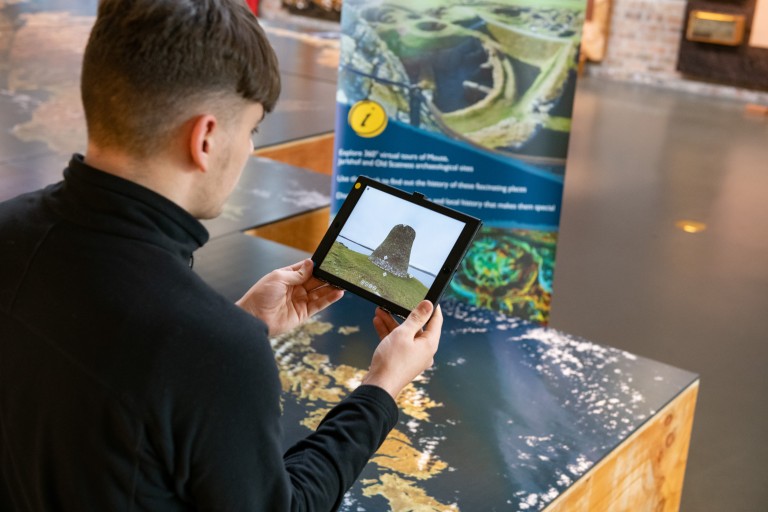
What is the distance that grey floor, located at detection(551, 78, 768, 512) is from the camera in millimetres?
2553

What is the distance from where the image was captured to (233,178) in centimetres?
85

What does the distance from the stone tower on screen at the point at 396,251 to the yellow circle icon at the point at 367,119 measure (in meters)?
0.96

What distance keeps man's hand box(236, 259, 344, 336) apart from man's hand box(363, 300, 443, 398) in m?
0.17

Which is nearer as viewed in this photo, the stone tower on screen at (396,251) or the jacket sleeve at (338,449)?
the jacket sleeve at (338,449)

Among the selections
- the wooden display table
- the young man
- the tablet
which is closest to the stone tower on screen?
the tablet

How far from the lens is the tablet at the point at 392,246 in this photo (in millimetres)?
1246

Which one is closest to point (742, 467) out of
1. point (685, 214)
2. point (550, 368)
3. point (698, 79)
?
point (550, 368)

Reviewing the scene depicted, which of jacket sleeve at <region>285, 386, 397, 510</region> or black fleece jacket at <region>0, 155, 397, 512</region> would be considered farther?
jacket sleeve at <region>285, 386, 397, 510</region>

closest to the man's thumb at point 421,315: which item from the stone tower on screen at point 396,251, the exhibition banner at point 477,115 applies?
the stone tower on screen at point 396,251

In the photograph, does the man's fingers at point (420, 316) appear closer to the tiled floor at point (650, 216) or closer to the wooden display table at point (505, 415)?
the wooden display table at point (505, 415)

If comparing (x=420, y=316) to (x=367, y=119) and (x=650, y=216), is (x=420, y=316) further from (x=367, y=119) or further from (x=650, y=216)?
(x=650, y=216)

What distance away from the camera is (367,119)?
2279 millimetres

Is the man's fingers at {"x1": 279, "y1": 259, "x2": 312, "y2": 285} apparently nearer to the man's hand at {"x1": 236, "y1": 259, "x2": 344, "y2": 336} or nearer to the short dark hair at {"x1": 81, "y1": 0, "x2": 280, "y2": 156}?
the man's hand at {"x1": 236, "y1": 259, "x2": 344, "y2": 336}

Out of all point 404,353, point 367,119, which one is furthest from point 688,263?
point 404,353
